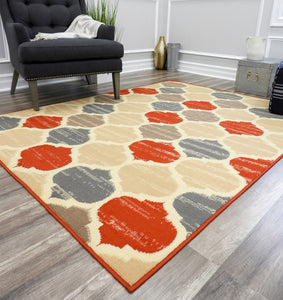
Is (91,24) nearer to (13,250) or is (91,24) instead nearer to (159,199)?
(159,199)

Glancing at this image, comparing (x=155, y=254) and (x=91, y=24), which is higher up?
(x=91, y=24)

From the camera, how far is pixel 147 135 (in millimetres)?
1497

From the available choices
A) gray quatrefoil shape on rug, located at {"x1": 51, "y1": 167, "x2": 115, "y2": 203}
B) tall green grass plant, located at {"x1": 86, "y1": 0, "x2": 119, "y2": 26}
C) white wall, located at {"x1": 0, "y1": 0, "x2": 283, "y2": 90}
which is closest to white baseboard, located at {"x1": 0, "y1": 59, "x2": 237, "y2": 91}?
white wall, located at {"x1": 0, "y1": 0, "x2": 283, "y2": 90}

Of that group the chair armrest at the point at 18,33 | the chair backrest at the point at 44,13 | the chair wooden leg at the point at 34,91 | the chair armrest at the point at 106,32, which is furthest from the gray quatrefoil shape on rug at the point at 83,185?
the chair backrest at the point at 44,13

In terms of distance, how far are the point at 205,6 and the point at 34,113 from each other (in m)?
2.19

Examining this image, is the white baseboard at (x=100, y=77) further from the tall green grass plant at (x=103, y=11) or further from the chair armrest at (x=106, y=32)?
the chair armrest at (x=106, y=32)

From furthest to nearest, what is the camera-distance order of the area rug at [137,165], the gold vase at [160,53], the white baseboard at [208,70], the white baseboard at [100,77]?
the gold vase at [160,53]
the white baseboard at [208,70]
the white baseboard at [100,77]
the area rug at [137,165]

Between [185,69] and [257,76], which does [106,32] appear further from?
[185,69]

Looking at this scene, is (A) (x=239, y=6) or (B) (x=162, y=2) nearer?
(A) (x=239, y=6)

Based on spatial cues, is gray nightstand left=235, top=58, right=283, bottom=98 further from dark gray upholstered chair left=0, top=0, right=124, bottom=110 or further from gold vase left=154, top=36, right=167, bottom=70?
→ gold vase left=154, top=36, right=167, bottom=70

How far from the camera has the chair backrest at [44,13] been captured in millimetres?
1975

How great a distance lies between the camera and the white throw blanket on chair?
2.00 metres

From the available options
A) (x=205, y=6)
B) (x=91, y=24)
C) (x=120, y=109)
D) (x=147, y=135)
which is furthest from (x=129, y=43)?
(x=147, y=135)

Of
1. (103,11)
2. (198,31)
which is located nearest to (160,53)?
(198,31)
